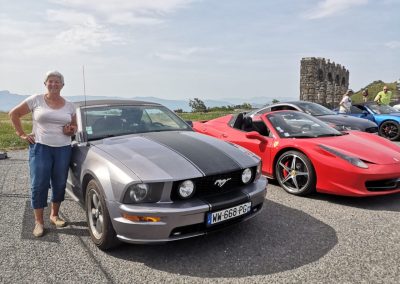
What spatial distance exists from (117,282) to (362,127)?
7531 mm

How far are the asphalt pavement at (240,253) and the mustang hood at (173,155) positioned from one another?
76 cm

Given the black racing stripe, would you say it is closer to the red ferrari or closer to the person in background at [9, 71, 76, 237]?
Result: the person in background at [9, 71, 76, 237]

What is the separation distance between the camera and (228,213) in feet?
10.4

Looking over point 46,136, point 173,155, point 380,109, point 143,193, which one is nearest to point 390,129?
point 380,109

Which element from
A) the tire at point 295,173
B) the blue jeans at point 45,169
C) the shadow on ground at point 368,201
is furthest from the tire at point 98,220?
the shadow on ground at point 368,201

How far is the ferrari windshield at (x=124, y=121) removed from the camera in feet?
13.2

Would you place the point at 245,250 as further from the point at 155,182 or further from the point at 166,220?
the point at 155,182

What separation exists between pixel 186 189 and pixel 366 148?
303 cm

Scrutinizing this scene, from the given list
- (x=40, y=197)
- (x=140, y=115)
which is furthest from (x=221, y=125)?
(x=40, y=197)

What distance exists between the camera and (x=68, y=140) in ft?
12.7

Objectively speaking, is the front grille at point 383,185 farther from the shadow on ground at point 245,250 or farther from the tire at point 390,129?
the tire at point 390,129

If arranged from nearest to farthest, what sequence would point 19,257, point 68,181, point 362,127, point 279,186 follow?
point 19,257 → point 68,181 → point 279,186 → point 362,127

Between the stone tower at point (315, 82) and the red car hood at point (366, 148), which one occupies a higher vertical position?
the stone tower at point (315, 82)

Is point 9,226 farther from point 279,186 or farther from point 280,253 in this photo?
point 279,186
